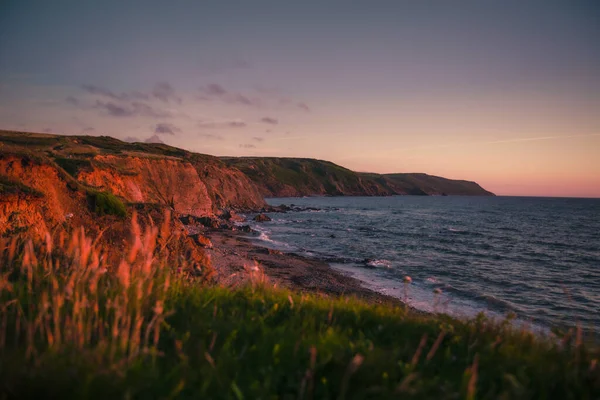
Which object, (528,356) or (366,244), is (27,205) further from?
(366,244)

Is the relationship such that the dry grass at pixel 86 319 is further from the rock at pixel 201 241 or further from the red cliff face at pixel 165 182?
the red cliff face at pixel 165 182

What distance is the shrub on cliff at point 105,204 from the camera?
14.7m

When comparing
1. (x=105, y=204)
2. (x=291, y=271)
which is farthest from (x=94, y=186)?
(x=291, y=271)

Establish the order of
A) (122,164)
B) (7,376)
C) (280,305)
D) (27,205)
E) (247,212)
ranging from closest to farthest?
(7,376) < (280,305) < (27,205) < (122,164) < (247,212)

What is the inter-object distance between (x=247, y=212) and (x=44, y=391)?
8026cm

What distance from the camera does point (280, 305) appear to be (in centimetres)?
519

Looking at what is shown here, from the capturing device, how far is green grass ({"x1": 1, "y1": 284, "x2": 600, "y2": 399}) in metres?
2.71

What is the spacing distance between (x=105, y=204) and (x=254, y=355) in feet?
45.6

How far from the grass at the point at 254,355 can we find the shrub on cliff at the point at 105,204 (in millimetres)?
10853

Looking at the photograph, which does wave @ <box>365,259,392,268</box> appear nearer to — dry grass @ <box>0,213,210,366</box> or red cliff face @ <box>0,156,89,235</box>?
red cliff face @ <box>0,156,89,235</box>

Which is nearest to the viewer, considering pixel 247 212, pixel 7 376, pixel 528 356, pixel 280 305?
pixel 7 376

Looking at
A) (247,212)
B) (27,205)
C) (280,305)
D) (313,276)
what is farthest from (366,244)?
(247,212)

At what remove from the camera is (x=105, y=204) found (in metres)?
14.9

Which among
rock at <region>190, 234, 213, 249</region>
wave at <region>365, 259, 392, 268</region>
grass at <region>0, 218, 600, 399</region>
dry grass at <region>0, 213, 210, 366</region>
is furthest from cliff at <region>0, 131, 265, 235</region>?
wave at <region>365, 259, 392, 268</region>
